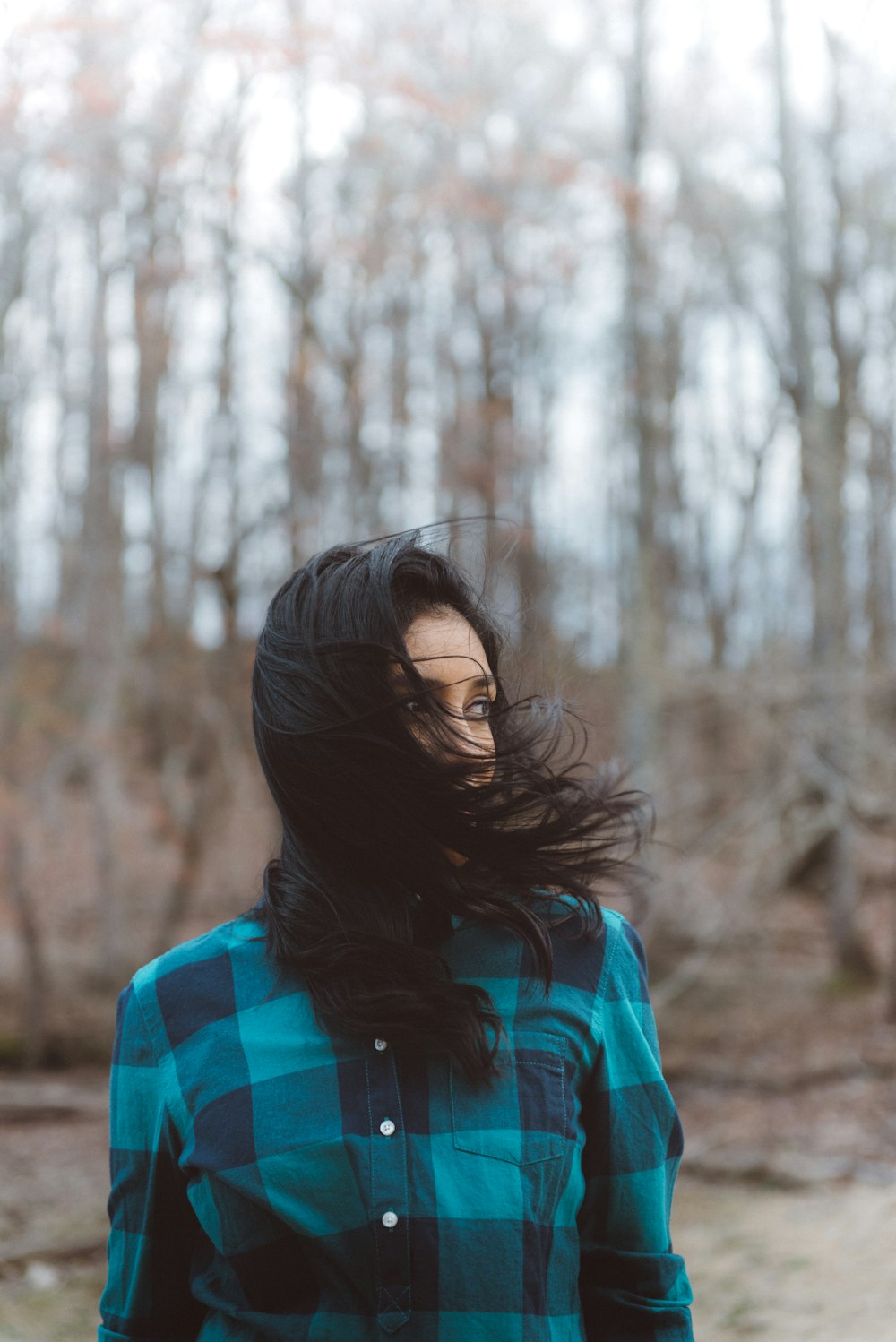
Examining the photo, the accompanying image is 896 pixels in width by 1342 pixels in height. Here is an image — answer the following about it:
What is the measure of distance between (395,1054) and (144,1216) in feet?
1.22

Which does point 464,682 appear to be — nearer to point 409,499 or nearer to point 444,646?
point 444,646

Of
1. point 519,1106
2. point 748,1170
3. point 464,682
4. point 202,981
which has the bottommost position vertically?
point 748,1170

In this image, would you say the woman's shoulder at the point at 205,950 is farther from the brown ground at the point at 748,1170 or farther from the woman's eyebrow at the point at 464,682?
the brown ground at the point at 748,1170

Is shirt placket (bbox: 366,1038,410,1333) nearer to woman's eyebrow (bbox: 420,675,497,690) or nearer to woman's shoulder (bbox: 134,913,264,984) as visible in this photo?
woman's shoulder (bbox: 134,913,264,984)

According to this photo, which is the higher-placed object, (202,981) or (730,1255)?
(202,981)

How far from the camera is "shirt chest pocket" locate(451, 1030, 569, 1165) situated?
131 centimetres

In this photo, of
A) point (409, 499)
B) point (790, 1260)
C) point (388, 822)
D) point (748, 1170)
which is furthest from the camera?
point (409, 499)

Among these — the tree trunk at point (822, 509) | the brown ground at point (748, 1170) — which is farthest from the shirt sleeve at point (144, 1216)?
the tree trunk at point (822, 509)

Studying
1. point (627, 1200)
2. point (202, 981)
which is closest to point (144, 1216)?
point (202, 981)

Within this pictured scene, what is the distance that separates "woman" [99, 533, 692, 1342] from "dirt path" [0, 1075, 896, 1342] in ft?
11.7

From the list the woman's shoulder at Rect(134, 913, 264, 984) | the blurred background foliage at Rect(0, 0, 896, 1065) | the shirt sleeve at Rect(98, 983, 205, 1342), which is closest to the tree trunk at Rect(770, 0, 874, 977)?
the blurred background foliage at Rect(0, 0, 896, 1065)

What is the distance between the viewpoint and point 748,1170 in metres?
5.99

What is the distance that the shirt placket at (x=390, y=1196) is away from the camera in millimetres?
1245

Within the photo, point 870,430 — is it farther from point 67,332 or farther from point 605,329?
point 67,332
